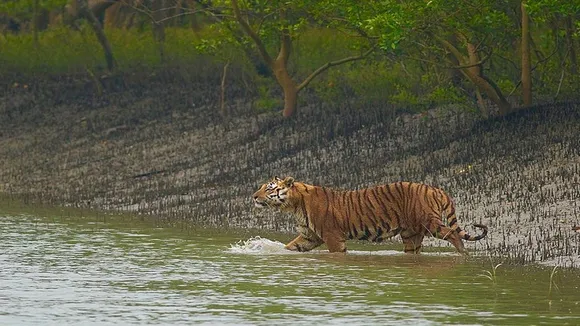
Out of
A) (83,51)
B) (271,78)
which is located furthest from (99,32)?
(271,78)

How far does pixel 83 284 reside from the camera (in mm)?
14797

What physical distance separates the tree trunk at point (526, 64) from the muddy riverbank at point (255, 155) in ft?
1.96

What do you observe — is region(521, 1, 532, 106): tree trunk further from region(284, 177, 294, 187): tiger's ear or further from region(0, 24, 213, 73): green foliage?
region(0, 24, 213, 73): green foliage

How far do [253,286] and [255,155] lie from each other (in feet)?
41.3

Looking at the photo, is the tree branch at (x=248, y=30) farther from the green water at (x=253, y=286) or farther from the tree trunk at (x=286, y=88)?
the green water at (x=253, y=286)

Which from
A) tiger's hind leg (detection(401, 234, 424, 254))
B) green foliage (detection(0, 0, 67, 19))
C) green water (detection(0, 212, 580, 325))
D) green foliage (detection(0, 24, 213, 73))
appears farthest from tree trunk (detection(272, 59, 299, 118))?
tiger's hind leg (detection(401, 234, 424, 254))

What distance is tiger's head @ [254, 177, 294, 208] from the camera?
1795 centimetres

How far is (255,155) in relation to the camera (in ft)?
88.9

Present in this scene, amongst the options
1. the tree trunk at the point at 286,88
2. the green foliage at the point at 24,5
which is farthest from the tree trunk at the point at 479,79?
the green foliage at the point at 24,5

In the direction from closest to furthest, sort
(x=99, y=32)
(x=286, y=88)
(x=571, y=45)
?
(x=571, y=45) < (x=286, y=88) < (x=99, y=32)

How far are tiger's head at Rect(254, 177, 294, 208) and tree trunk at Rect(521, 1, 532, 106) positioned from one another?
751 centimetres

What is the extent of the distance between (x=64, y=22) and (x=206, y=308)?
1081 inches

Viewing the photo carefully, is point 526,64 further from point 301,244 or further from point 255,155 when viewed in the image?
point 301,244

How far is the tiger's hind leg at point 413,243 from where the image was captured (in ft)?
57.9
